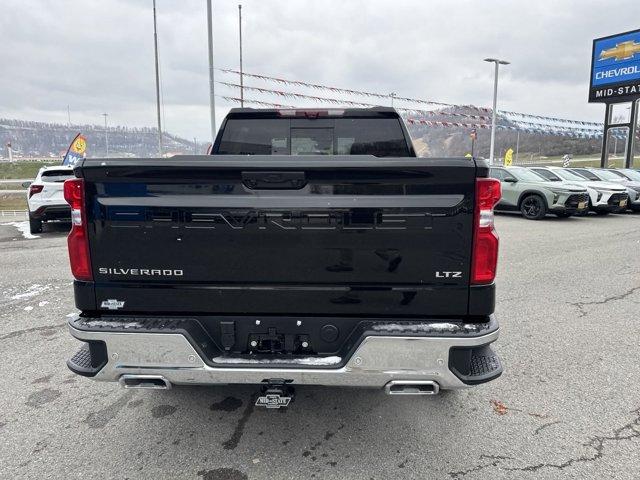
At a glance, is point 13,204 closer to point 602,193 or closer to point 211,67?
point 211,67

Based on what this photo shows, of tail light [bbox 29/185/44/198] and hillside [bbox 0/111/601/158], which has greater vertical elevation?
hillside [bbox 0/111/601/158]

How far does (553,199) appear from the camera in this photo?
43.9 feet

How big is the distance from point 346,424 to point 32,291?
17.0 feet

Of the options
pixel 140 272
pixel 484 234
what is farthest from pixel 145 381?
pixel 484 234

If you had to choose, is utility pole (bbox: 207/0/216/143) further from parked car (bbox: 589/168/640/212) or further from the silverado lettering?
parked car (bbox: 589/168/640/212)

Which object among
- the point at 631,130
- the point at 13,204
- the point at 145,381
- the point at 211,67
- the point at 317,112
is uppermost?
the point at 211,67

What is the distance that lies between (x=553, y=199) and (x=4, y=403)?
14.0 meters

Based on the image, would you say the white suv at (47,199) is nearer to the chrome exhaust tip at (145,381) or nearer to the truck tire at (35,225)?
the truck tire at (35,225)

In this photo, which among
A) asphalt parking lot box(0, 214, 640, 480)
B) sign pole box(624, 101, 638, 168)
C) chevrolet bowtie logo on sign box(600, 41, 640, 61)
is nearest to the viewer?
asphalt parking lot box(0, 214, 640, 480)

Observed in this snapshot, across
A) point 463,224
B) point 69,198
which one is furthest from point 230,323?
point 463,224

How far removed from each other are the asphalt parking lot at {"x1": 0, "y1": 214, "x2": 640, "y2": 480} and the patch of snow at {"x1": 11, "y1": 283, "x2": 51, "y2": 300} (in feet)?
4.02

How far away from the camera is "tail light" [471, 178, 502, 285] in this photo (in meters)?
2.28

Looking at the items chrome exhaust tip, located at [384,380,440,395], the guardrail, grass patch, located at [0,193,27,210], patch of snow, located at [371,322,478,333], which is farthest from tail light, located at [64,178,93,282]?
grass patch, located at [0,193,27,210]

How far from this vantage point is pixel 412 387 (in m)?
2.40
